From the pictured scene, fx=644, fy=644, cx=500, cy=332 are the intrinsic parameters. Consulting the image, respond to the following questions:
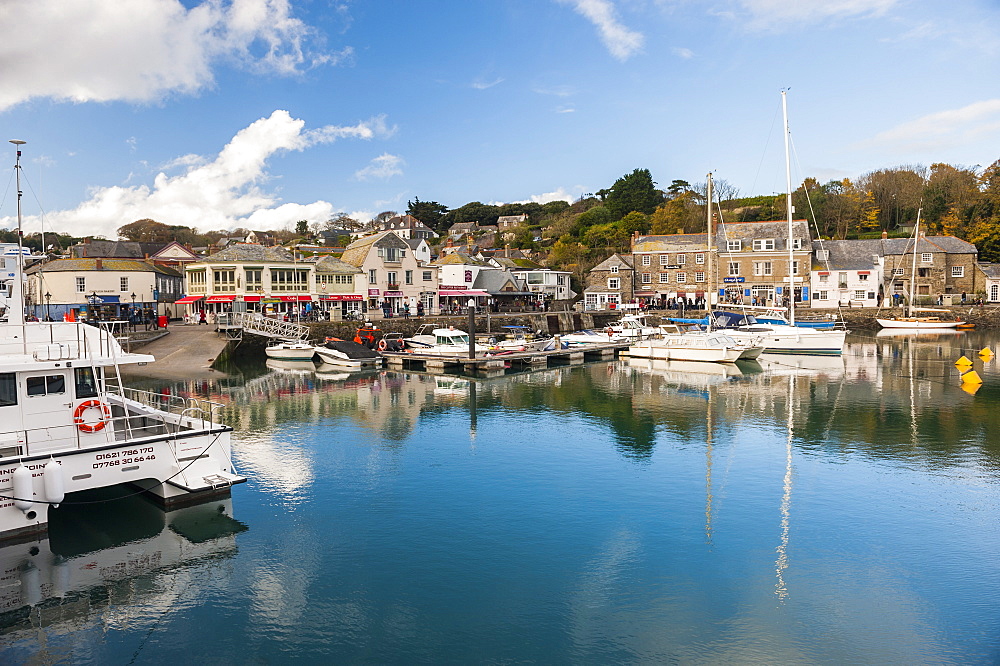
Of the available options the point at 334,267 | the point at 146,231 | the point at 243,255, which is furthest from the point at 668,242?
the point at 146,231

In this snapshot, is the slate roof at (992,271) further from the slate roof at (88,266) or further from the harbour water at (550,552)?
the slate roof at (88,266)

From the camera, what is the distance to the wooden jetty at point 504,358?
42.2 meters

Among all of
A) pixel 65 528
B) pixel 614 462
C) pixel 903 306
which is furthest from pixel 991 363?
pixel 65 528

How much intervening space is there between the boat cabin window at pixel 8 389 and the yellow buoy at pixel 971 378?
40.3m

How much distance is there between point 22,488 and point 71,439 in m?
1.79

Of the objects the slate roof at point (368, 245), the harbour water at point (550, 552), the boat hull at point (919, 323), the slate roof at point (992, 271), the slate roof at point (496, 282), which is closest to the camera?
the harbour water at point (550, 552)

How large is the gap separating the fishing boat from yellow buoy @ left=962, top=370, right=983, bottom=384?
3624 centimetres

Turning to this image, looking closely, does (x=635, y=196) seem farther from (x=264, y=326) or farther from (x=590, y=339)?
(x=264, y=326)

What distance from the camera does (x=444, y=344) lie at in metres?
46.6

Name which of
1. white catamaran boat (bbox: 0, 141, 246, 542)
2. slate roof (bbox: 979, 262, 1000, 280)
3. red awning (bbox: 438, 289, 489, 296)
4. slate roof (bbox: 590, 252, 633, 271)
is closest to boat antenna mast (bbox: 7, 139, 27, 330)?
white catamaran boat (bbox: 0, 141, 246, 542)

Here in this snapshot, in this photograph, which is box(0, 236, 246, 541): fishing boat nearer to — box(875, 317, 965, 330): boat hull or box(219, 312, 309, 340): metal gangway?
box(219, 312, 309, 340): metal gangway

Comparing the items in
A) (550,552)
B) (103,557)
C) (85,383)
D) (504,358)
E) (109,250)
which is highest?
(109,250)

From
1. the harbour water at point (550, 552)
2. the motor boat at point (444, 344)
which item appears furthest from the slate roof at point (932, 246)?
the harbour water at point (550, 552)

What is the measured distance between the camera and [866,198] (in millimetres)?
93062
